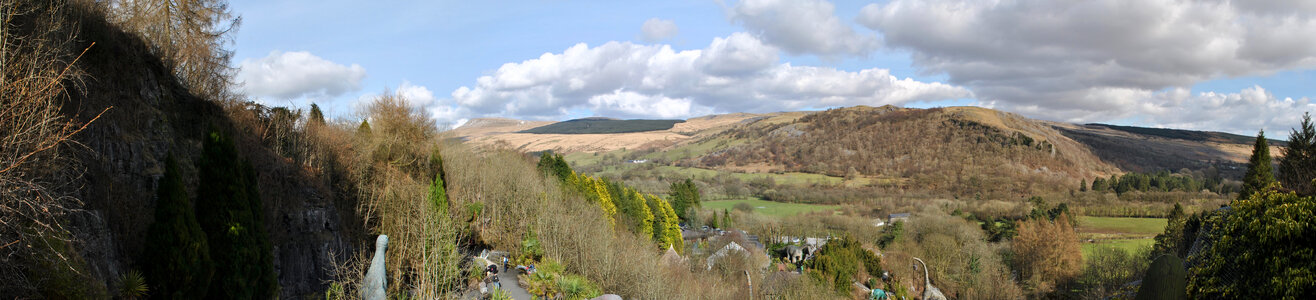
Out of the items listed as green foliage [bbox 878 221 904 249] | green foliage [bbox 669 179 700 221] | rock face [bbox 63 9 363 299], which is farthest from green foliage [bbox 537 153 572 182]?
green foliage [bbox 878 221 904 249]

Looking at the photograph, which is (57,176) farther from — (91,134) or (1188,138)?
(1188,138)

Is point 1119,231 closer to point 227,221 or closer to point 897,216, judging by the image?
point 897,216

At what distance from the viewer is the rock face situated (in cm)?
897

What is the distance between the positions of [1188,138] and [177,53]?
20601cm

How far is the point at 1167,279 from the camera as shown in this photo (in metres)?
7.25

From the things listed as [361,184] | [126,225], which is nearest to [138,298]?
[126,225]

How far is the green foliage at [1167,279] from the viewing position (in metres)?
7.27

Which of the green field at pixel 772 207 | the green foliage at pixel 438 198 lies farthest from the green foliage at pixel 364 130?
the green field at pixel 772 207

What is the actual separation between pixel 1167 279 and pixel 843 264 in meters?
37.8

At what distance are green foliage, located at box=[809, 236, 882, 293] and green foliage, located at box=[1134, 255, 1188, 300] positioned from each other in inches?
1237

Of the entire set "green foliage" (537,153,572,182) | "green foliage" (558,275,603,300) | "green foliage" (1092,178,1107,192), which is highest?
"green foliage" (537,153,572,182)

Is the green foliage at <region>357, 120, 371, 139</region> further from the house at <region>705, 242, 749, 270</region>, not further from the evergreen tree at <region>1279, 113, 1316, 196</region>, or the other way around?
the evergreen tree at <region>1279, 113, 1316, 196</region>

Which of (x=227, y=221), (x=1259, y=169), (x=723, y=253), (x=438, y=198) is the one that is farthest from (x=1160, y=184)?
(x=227, y=221)

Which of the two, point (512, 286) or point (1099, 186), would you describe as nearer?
point (512, 286)
